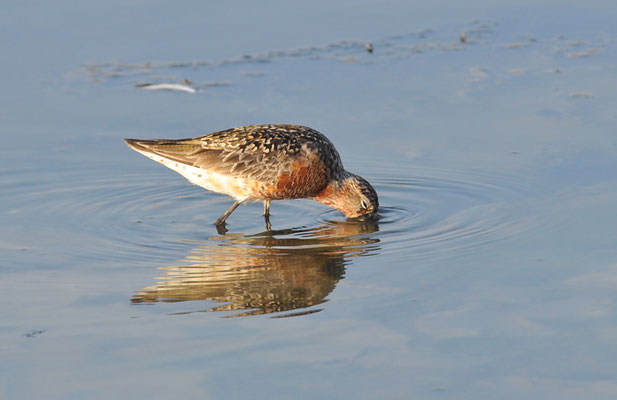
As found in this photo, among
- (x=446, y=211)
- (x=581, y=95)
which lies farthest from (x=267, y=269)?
(x=581, y=95)

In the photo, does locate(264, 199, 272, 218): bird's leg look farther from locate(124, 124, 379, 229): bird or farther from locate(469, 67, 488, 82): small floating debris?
locate(469, 67, 488, 82): small floating debris

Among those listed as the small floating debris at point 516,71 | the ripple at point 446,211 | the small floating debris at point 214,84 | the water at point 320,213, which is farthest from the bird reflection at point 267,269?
the small floating debris at point 516,71

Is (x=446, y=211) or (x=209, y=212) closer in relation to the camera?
(x=446, y=211)

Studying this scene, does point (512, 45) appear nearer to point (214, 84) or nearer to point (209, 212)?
point (214, 84)

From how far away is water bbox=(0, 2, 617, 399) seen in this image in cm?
574

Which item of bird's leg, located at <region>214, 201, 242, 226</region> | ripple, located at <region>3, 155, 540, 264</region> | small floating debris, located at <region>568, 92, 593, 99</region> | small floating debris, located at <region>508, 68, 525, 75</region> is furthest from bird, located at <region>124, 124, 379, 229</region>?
small floating debris, located at <region>508, 68, 525, 75</region>

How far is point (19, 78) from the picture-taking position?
11.9 metres

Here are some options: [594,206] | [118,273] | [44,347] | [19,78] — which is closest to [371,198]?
[594,206]

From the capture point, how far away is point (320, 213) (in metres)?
9.84

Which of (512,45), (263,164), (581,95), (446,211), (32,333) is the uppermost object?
(512,45)

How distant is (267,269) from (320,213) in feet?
7.21

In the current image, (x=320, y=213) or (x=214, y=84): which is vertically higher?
(x=214, y=84)

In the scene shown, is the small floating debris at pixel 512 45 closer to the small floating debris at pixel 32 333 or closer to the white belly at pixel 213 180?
the white belly at pixel 213 180

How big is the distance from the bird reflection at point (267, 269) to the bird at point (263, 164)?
0.42 metres
